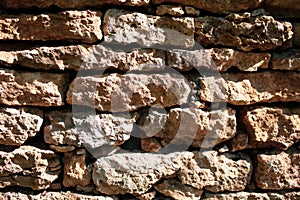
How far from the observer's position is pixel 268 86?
2.16 meters

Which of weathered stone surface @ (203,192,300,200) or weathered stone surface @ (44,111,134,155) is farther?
weathered stone surface @ (203,192,300,200)

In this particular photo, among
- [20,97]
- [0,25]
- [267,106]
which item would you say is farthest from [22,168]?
[267,106]

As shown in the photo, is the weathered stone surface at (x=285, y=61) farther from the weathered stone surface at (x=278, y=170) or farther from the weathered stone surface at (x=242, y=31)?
the weathered stone surface at (x=278, y=170)

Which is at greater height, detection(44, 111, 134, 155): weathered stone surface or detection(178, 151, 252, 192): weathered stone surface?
detection(44, 111, 134, 155): weathered stone surface

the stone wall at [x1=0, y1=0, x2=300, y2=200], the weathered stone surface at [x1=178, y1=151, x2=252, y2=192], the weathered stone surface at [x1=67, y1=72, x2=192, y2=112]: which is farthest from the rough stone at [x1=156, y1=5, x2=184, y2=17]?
the weathered stone surface at [x1=178, y1=151, x2=252, y2=192]

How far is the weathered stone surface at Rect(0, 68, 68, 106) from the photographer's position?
193 centimetres

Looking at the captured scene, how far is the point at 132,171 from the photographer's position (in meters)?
2.06

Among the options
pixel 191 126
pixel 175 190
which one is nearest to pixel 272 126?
pixel 191 126

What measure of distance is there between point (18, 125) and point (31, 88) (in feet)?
0.64

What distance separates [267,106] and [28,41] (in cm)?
134

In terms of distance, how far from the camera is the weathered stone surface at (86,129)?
1.99 meters

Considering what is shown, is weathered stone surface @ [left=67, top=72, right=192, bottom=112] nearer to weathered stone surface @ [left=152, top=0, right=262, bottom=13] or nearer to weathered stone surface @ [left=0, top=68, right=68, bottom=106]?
weathered stone surface @ [left=0, top=68, right=68, bottom=106]

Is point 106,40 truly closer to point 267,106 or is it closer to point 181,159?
point 181,159

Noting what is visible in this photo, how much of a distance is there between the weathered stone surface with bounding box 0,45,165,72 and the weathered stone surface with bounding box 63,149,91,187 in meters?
0.45
